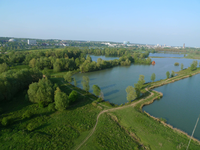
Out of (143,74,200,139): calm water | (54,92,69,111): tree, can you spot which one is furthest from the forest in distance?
(143,74,200,139): calm water

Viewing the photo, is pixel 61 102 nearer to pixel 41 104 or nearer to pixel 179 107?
pixel 41 104

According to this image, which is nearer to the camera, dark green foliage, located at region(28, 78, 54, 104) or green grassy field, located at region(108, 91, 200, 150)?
green grassy field, located at region(108, 91, 200, 150)

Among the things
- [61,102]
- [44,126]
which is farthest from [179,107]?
[44,126]

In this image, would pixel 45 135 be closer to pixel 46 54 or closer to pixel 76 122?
pixel 76 122

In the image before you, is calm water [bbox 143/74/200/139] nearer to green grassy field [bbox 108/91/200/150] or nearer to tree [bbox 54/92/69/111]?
green grassy field [bbox 108/91/200/150]

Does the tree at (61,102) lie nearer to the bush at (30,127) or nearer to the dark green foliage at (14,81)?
the bush at (30,127)

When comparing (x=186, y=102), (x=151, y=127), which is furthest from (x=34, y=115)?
(x=186, y=102)

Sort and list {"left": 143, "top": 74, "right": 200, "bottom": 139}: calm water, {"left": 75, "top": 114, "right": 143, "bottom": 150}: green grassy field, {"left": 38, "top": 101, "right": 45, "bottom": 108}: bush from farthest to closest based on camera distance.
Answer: {"left": 38, "top": 101, "right": 45, "bottom": 108}: bush → {"left": 143, "top": 74, "right": 200, "bottom": 139}: calm water → {"left": 75, "top": 114, "right": 143, "bottom": 150}: green grassy field

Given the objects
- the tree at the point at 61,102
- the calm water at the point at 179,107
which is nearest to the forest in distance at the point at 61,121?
the tree at the point at 61,102

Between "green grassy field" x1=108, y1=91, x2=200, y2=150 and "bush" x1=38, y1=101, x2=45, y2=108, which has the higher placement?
"bush" x1=38, y1=101, x2=45, y2=108
